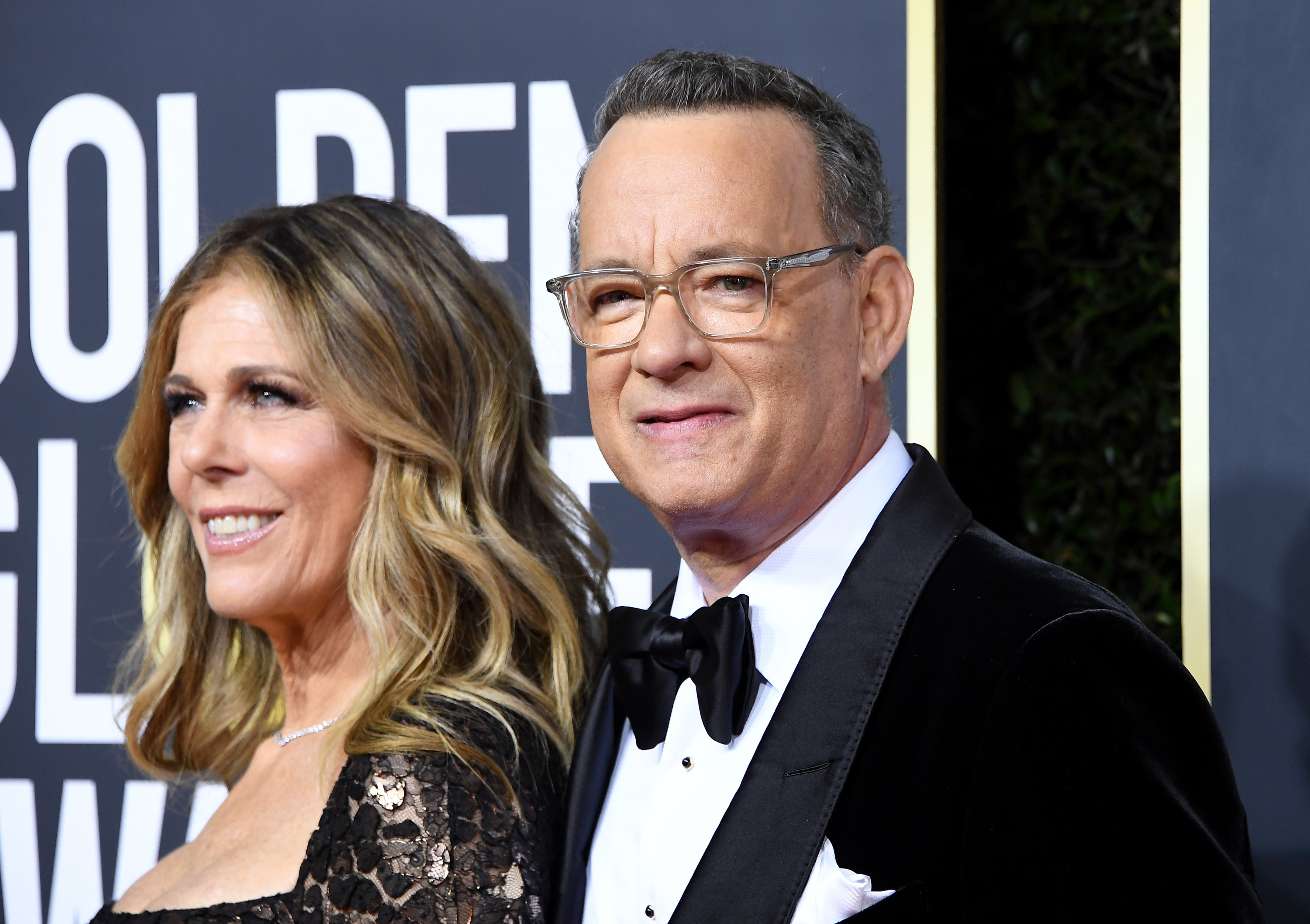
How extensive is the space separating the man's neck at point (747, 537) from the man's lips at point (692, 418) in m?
0.10

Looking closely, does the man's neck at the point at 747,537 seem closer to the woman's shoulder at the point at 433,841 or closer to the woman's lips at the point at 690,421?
the woman's lips at the point at 690,421

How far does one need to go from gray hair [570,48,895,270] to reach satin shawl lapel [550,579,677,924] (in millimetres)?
461

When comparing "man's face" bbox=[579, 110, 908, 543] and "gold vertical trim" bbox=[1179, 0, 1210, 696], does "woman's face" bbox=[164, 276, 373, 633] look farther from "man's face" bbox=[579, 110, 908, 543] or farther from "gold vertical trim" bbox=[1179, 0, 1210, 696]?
"gold vertical trim" bbox=[1179, 0, 1210, 696]

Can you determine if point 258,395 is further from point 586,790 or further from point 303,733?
point 586,790

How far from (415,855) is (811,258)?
2.29 feet

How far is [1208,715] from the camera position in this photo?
93 cm

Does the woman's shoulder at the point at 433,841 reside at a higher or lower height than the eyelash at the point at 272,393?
lower

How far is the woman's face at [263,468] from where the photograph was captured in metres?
1.49

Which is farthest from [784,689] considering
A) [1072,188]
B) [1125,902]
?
[1072,188]

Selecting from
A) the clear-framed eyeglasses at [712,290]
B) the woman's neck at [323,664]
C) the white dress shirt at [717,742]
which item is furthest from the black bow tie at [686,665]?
the woman's neck at [323,664]

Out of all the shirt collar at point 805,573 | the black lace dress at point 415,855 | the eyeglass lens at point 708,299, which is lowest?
the black lace dress at point 415,855

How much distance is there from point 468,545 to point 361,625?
0.17 meters

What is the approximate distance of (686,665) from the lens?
1249 mm

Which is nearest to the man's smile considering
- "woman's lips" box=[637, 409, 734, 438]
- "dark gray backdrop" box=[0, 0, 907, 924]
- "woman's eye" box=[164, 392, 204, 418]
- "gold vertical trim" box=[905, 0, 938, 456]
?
"woman's lips" box=[637, 409, 734, 438]
